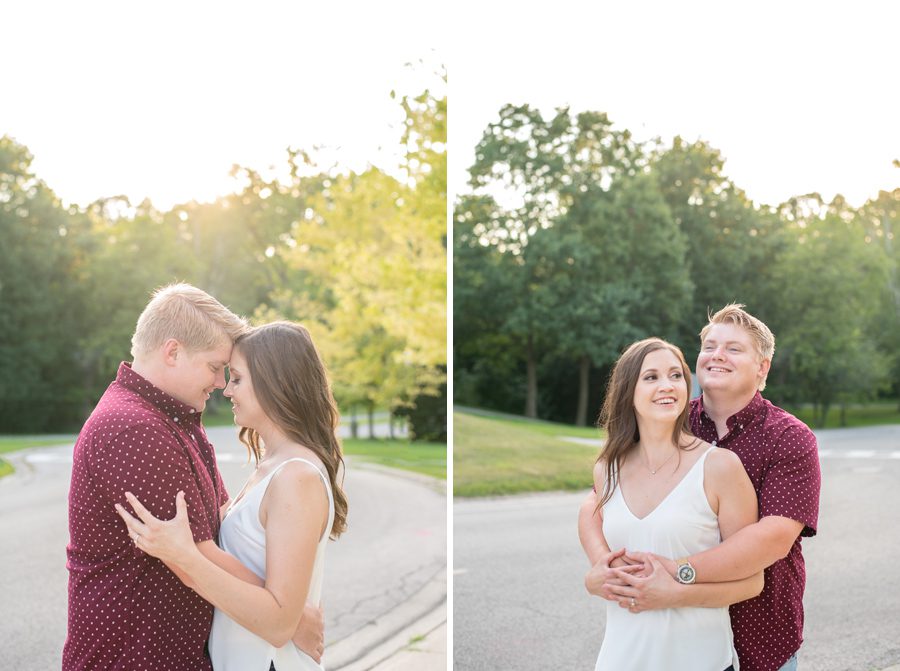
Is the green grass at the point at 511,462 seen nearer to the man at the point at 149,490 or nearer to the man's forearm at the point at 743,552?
the man's forearm at the point at 743,552

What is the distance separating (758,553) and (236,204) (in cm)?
2198

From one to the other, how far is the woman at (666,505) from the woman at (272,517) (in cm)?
70

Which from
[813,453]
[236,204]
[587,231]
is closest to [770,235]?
[587,231]

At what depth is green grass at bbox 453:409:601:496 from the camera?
998cm

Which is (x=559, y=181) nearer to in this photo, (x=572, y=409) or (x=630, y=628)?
(x=572, y=409)

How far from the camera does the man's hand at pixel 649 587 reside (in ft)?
6.64

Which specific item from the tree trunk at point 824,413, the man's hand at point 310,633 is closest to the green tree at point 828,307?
the tree trunk at point 824,413

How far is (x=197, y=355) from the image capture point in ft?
6.56

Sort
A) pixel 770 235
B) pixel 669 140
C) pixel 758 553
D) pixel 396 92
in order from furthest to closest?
pixel 669 140 < pixel 770 235 < pixel 396 92 < pixel 758 553

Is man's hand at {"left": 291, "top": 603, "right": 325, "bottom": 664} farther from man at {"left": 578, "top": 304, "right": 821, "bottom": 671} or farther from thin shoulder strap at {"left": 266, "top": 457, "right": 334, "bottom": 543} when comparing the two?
man at {"left": 578, "top": 304, "right": 821, "bottom": 671}

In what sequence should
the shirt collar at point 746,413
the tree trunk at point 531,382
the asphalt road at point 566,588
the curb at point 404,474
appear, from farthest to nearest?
the tree trunk at point 531,382 → the curb at point 404,474 → the asphalt road at point 566,588 → the shirt collar at point 746,413

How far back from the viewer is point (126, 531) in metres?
1.84

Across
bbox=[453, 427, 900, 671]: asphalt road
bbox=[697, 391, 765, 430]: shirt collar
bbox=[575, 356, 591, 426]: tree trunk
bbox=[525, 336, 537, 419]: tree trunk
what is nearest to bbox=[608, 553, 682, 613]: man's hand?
bbox=[697, 391, 765, 430]: shirt collar

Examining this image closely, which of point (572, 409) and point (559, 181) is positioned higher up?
point (559, 181)
